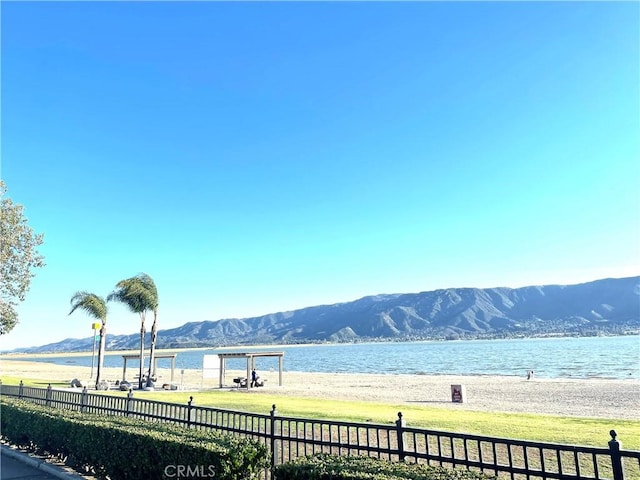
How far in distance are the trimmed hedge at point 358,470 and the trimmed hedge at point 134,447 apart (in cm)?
73

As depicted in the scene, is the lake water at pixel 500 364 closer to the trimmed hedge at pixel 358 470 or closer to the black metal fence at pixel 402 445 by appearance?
the black metal fence at pixel 402 445

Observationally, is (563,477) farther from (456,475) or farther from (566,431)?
(566,431)

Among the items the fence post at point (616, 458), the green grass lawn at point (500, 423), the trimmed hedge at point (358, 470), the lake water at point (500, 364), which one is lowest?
the lake water at point (500, 364)

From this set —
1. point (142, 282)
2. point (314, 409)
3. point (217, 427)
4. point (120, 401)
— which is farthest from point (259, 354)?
point (217, 427)

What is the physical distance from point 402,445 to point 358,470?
4.63ft

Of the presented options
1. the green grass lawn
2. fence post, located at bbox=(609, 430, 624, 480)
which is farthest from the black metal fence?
the green grass lawn

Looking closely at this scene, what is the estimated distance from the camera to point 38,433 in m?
9.65

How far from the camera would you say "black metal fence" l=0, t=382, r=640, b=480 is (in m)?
4.74

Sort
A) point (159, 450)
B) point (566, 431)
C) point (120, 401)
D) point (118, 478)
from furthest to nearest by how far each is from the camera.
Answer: point (566, 431), point (120, 401), point (118, 478), point (159, 450)

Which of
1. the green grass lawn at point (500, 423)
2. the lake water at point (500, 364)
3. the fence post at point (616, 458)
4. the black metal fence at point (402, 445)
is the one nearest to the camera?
the fence post at point (616, 458)

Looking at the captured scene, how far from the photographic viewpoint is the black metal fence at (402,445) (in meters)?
4.74

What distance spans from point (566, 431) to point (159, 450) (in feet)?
37.7

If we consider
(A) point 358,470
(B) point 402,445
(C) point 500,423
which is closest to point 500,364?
(C) point 500,423

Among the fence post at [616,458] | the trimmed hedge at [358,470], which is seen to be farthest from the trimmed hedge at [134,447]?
the fence post at [616,458]
